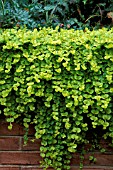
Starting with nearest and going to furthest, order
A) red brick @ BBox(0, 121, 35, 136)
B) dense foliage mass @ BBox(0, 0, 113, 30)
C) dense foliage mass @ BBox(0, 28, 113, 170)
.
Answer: dense foliage mass @ BBox(0, 28, 113, 170) < red brick @ BBox(0, 121, 35, 136) < dense foliage mass @ BBox(0, 0, 113, 30)

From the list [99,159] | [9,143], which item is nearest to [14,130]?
[9,143]

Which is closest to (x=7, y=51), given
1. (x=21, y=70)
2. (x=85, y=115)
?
(x=21, y=70)

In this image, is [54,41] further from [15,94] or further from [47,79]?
[15,94]

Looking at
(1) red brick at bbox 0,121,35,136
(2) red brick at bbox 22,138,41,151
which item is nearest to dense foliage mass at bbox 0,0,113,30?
(1) red brick at bbox 0,121,35,136

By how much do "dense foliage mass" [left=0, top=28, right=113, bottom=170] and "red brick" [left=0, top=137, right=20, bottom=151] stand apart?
0.72 ft

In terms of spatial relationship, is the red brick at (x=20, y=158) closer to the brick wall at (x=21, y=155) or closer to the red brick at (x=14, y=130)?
the brick wall at (x=21, y=155)

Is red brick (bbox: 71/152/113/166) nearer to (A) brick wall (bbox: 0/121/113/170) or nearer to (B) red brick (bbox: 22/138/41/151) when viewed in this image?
(A) brick wall (bbox: 0/121/113/170)

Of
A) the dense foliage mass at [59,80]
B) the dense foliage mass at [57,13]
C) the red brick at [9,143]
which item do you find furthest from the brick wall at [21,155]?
the dense foliage mass at [57,13]

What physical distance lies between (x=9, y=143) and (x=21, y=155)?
0.40 ft

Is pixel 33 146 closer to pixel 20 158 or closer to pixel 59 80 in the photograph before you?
pixel 20 158

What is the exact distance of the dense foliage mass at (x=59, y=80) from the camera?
109 inches

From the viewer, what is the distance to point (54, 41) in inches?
110

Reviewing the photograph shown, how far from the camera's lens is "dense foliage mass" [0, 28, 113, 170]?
109 inches

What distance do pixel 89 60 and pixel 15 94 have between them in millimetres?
559
